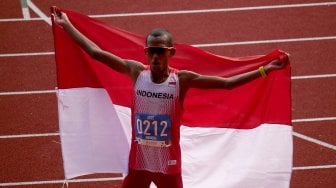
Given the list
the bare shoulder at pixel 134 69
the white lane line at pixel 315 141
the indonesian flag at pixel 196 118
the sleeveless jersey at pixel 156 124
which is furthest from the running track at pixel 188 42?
the bare shoulder at pixel 134 69

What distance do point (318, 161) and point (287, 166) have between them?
1.81 metres

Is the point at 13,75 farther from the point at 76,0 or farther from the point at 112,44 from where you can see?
the point at 112,44

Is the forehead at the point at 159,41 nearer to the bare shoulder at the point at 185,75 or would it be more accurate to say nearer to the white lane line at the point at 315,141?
the bare shoulder at the point at 185,75

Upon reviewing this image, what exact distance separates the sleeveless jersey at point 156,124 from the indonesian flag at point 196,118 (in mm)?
850

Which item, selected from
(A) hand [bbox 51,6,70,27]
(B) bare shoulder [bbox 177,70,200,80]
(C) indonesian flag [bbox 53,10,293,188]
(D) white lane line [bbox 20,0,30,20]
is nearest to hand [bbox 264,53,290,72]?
(C) indonesian flag [bbox 53,10,293,188]

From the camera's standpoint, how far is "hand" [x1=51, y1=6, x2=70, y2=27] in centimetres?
603

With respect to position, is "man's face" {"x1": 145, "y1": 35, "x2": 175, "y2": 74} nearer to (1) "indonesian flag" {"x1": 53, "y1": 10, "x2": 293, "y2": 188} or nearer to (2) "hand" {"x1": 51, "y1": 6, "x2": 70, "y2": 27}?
(2) "hand" {"x1": 51, "y1": 6, "x2": 70, "y2": 27}

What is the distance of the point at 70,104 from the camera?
651 centimetres

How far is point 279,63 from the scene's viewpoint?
5.88 m

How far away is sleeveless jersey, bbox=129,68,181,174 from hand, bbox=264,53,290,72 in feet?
2.56

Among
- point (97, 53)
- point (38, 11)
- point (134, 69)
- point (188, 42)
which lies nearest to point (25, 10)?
point (38, 11)

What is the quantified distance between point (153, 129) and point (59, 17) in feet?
4.21

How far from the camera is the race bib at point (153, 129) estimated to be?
18.2 ft

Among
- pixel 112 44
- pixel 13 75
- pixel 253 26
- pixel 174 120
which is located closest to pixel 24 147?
pixel 13 75
